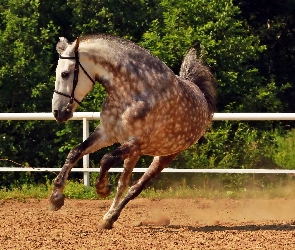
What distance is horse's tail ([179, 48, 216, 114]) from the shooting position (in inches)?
381

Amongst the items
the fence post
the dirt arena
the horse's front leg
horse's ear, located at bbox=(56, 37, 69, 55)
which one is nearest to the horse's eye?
horse's ear, located at bbox=(56, 37, 69, 55)

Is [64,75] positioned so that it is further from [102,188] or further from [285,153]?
[285,153]

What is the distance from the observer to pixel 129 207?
1098 cm

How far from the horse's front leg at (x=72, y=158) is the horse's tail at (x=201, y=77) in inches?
69.9

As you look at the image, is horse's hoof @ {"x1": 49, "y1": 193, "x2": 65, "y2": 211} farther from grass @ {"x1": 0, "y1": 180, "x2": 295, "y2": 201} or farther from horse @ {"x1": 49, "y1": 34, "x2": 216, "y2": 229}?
grass @ {"x1": 0, "y1": 180, "x2": 295, "y2": 201}

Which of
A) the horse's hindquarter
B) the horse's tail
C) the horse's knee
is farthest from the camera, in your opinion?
the horse's tail

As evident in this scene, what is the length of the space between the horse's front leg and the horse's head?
437 millimetres

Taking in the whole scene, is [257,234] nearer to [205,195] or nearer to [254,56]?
[205,195]

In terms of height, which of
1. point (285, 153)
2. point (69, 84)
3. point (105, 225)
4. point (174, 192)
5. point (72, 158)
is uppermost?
point (69, 84)

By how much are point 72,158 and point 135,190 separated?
3.65 ft

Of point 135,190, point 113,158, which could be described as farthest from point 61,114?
point 135,190

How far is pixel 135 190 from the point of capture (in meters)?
8.99

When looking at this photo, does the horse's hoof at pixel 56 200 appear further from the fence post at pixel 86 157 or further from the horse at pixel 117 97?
the fence post at pixel 86 157

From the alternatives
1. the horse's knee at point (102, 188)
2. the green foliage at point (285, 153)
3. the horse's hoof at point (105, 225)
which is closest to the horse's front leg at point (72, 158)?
the horse's knee at point (102, 188)
